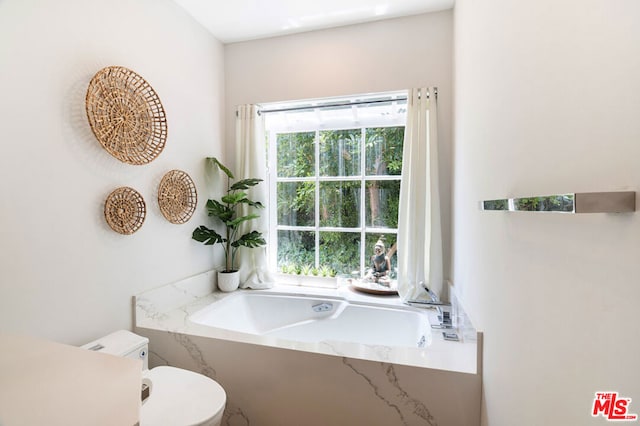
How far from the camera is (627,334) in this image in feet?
1.43

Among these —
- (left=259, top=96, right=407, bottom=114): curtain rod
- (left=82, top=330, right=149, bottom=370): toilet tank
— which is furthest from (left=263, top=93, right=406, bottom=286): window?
(left=82, top=330, right=149, bottom=370): toilet tank

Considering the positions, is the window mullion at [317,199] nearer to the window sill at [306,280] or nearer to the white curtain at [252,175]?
the window sill at [306,280]

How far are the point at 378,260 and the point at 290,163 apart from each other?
1261 millimetres

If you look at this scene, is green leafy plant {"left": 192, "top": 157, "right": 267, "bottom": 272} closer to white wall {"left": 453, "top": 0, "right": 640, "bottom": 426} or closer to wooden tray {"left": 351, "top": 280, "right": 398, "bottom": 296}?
wooden tray {"left": 351, "top": 280, "right": 398, "bottom": 296}

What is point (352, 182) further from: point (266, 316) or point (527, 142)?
point (527, 142)

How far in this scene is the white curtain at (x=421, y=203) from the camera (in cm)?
208

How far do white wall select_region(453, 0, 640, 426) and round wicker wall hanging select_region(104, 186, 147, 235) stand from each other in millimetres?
1887

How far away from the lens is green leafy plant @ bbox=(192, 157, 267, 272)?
223cm

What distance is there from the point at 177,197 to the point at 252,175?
Result: 2.30ft

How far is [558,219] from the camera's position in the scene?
24.9 inches

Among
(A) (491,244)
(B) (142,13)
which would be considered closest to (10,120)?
(B) (142,13)

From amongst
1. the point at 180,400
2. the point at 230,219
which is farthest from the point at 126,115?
the point at 180,400

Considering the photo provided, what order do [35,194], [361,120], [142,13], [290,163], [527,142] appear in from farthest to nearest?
[290,163] → [361,120] → [142,13] → [35,194] → [527,142]

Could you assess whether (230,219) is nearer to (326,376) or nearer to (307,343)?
(307,343)
